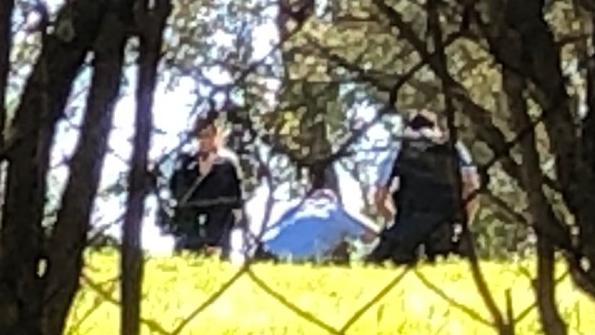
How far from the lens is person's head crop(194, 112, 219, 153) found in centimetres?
119

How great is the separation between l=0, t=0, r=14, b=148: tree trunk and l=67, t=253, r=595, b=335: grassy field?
191 millimetres

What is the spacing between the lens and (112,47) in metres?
1.04

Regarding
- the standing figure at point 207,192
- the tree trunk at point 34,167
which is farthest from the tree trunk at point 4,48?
the standing figure at point 207,192

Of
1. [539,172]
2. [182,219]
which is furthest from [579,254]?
[182,219]

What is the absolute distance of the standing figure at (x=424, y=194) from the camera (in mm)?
1201

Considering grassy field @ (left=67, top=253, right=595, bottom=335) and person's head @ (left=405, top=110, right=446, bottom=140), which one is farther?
grassy field @ (left=67, top=253, right=595, bottom=335)

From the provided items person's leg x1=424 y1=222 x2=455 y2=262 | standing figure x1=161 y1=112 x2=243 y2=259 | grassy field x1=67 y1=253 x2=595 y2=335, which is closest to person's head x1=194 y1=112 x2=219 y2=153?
standing figure x1=161 y1=112 x2=243 y2=259

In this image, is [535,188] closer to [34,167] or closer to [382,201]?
[382,201]

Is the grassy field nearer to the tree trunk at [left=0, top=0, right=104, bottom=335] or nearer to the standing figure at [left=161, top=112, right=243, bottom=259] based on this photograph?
the standing figure at [left=161, top=112, right=243, bottom=259]

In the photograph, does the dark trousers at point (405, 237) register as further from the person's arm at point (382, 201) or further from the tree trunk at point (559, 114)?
the tree trunk at point (559, 114)

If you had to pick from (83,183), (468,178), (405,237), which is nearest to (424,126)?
(468,178)

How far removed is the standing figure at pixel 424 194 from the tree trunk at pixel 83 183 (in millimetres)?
260

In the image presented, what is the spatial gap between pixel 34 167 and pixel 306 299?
60 centimetres

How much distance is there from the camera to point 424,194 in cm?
135
